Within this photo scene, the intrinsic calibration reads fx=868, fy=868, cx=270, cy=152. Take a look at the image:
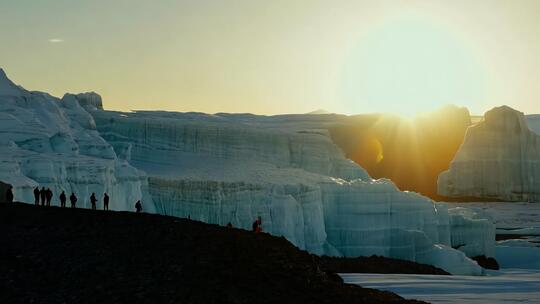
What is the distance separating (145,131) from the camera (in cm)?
5469

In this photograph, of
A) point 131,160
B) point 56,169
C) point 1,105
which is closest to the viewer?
point 56,169

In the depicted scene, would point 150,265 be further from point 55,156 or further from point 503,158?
point 503,158

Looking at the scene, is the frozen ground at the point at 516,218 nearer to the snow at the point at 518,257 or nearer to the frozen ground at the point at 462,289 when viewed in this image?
the snow at the point at 518,257

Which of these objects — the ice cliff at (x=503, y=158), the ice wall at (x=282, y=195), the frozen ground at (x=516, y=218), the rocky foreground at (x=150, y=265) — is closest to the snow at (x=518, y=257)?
the ice wall at (x=282, y=195)

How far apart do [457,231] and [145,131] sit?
844 inches

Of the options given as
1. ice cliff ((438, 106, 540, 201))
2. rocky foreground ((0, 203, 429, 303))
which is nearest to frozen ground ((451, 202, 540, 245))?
ice cliff ((438, 106, 540, 201))

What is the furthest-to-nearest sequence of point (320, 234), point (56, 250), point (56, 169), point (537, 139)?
point (537, 139), point (320, 234), point (56, 169), point (56, 250)

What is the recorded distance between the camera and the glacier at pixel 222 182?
4094 centimetres

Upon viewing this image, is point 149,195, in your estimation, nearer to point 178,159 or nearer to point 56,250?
point 178,159

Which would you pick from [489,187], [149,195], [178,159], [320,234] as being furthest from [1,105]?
[489,187]

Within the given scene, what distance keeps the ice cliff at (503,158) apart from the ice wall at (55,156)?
8285 cm

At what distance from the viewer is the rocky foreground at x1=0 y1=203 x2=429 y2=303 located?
1683 centimetres

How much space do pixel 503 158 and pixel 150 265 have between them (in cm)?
11113

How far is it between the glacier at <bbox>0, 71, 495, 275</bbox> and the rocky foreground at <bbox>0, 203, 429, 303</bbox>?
47.8 feet
